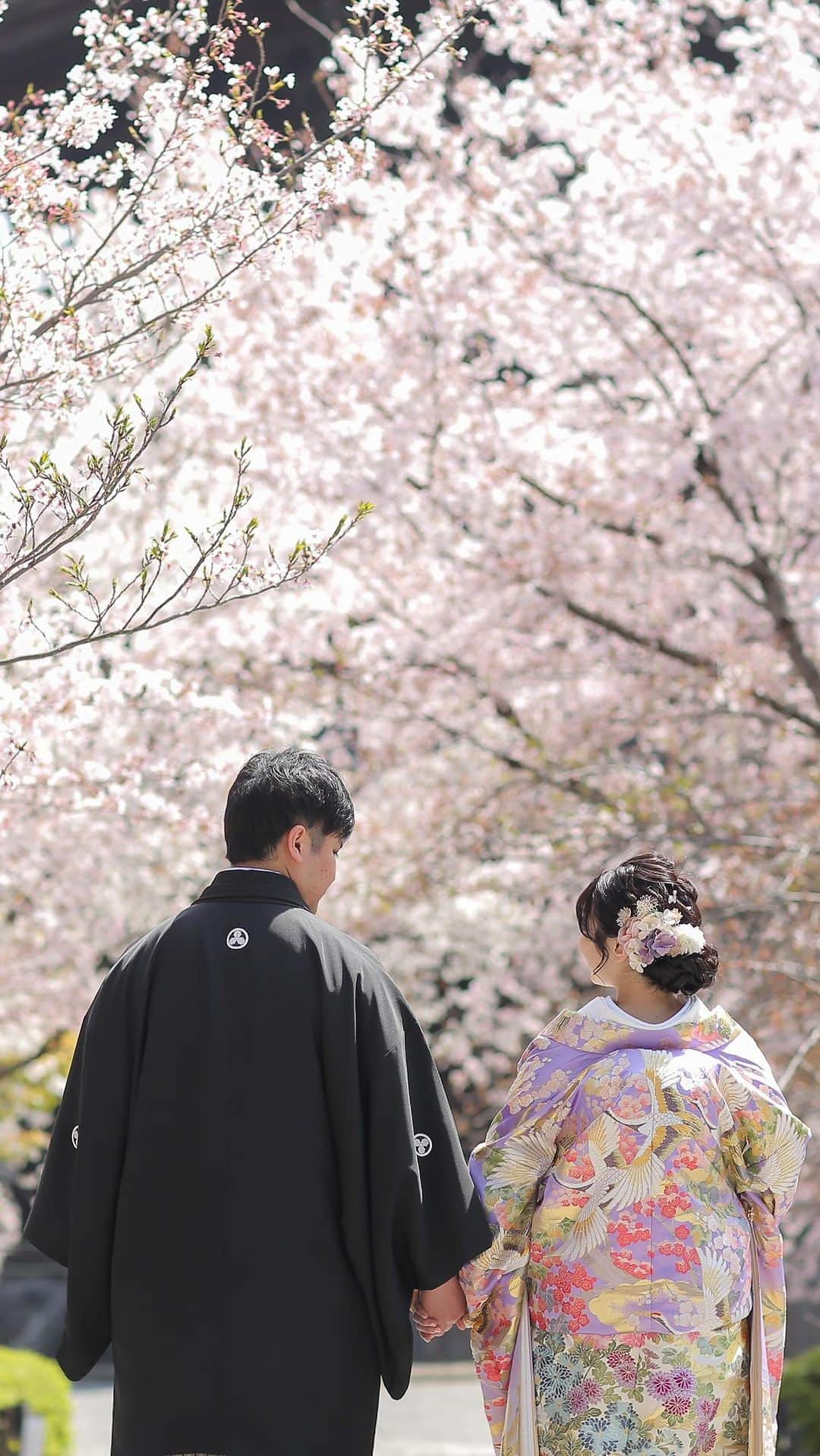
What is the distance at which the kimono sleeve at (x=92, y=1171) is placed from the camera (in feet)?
7.41

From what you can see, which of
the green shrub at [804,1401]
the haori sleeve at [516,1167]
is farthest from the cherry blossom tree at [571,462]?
the haori sleeve at [516,1167]

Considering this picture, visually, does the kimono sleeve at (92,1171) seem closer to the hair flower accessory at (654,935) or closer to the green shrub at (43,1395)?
the hair flower accessory at (654,935)

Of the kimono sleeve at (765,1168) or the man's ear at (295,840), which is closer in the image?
the man's ear at (295,840)

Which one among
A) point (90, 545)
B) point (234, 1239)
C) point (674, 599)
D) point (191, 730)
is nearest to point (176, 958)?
point (234, 1239)

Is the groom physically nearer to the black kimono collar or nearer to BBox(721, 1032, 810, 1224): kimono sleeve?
the black kimono collar

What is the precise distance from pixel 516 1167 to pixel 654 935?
0.46 m

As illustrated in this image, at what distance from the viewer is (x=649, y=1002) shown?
106 inches

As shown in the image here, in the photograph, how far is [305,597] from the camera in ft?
23.8

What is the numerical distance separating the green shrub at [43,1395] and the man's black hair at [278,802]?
5597 mm

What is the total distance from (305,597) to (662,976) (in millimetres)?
4819

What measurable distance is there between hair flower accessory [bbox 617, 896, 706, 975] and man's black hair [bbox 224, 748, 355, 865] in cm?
57

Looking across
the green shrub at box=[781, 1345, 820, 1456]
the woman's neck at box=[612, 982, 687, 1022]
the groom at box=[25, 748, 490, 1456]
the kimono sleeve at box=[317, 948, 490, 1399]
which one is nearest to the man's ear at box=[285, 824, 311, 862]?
the groom at box=[25, 748, 490, 1456]

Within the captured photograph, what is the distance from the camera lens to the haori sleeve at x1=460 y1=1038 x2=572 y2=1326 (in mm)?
2590

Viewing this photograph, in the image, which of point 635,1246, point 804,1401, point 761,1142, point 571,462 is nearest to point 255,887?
point 635,1246
